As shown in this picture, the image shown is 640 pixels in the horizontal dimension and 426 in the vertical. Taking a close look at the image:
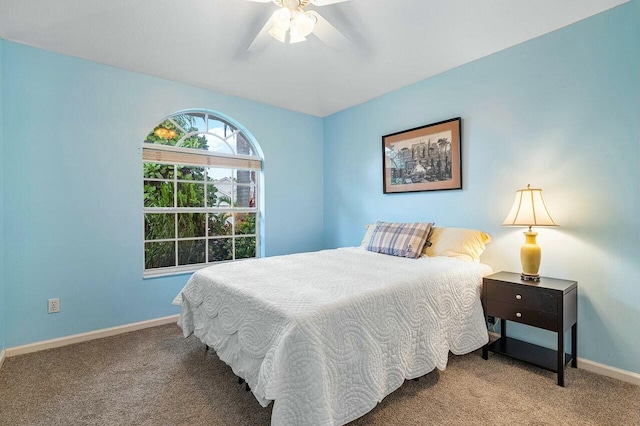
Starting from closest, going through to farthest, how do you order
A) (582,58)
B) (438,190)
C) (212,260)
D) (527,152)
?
(582,58), (527,152), (438,190), (212,260)

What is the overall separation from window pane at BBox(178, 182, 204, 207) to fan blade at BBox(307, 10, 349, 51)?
202 cm

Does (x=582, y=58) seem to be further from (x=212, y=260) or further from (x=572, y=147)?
(x=212, y=260)

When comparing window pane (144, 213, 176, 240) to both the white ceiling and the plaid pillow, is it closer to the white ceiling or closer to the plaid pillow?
the white ceiling

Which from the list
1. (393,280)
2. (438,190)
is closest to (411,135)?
(438,190)

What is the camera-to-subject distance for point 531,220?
6.92 feet

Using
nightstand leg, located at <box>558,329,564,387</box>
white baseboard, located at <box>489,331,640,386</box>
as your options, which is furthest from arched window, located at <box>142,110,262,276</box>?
white baseboard, located at <box>489,331,640,386</box>

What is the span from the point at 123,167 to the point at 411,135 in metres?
2.81

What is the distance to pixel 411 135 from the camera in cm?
317

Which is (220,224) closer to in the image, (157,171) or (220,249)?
(220,249)

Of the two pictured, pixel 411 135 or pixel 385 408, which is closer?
pixel 385 408

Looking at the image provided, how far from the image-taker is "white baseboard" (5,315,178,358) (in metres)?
2.35

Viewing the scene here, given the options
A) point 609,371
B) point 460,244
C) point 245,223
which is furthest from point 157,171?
point 609,371

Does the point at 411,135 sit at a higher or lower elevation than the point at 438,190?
higher

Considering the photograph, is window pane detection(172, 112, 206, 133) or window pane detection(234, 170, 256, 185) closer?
window pane detection(172, 112, 206, 133)
